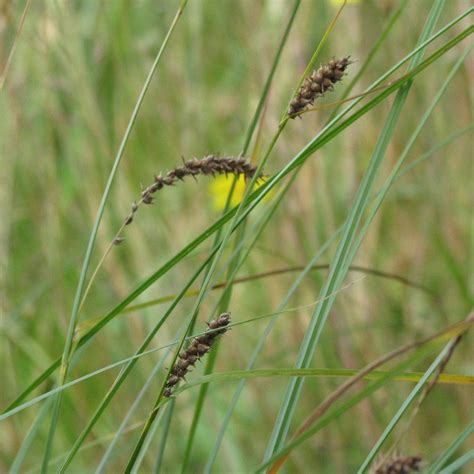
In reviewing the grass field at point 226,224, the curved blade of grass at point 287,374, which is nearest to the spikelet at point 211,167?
the curved blade of grass at point 287,374

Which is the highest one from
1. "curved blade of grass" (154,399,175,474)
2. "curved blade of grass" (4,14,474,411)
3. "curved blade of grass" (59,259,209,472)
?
"curved blade of grass" (4,14,474,411)

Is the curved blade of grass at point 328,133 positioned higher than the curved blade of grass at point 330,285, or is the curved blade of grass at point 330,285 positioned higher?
the curved blade of grass at point 328,133

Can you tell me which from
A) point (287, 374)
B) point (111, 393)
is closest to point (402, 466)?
point (287, 374)

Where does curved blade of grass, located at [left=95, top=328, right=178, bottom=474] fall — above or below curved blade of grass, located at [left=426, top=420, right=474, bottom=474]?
above

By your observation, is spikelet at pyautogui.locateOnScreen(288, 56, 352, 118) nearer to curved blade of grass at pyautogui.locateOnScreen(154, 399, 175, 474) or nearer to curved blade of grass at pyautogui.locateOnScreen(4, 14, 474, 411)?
curved blade of grass at pyautogui.locateOnScreen(4, 14, 474, 411)

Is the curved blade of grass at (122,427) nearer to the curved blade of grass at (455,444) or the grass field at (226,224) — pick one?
the curved blade of grass at (455,444)

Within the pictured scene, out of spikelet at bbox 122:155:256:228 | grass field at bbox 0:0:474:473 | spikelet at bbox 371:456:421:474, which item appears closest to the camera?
spikelet at bbox 371:456:421:474

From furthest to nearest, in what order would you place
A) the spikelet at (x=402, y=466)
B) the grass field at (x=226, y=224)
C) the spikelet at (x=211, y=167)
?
the grass field at (x=226, y=224), the spikelet at (x=211, y=167), the spikelet at (x=402, y=466)

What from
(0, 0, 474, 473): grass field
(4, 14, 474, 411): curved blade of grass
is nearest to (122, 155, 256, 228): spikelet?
(4, 14, 474, 411): curved blade of grass
